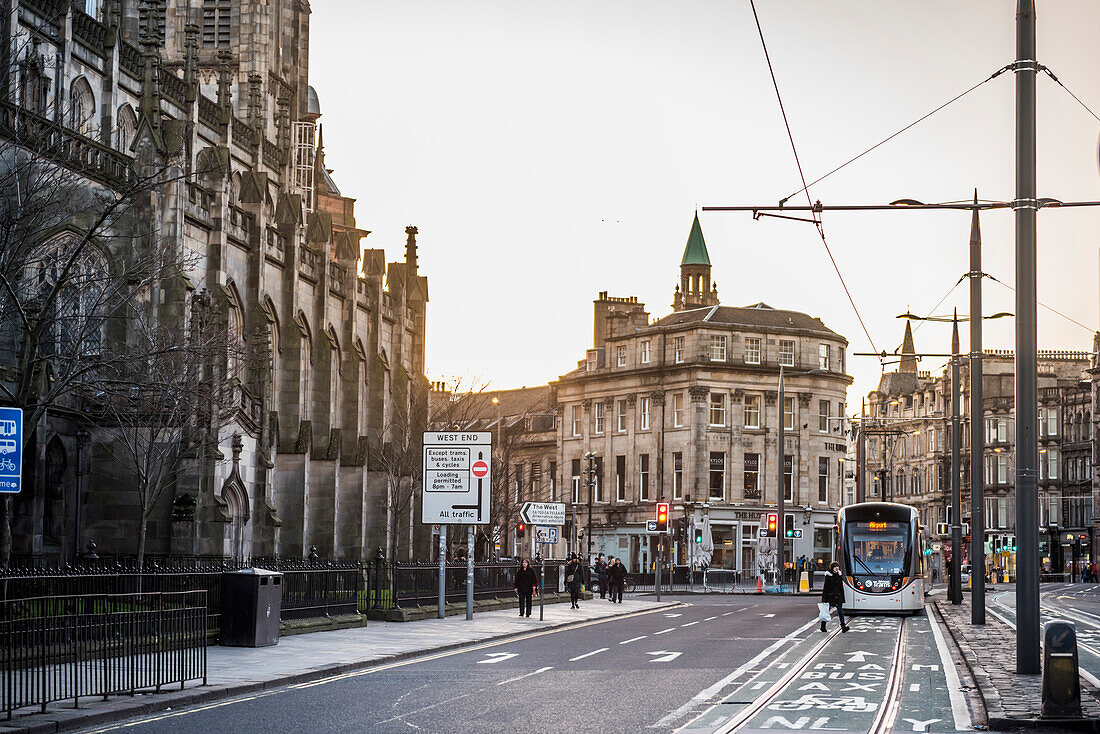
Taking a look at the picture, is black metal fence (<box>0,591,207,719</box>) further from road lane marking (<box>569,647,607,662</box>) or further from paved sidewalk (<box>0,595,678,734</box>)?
road lane marking (<box>569,647,607,662</box>)

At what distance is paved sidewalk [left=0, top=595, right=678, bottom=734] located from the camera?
1439 cm

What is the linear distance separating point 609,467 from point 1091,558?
43.3 meters

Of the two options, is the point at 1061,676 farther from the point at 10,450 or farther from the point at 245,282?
the point at 245,282

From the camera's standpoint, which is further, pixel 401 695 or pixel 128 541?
pixel 128 541

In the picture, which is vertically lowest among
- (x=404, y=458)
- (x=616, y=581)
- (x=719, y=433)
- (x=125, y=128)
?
(x=616, y=581)

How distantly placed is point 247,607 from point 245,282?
24.3 metres

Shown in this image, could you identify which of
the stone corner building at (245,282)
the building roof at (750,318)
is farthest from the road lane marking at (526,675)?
the building roof at (750,318)

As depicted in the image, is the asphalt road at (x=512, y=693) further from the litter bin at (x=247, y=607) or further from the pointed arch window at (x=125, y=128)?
the pointed arch window at (x=125, y=128)

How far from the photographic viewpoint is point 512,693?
55.7 feet

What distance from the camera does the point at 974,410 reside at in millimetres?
29672

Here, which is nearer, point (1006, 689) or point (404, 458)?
point (1006, 689)

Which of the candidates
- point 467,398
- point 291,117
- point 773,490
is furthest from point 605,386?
point 291,117

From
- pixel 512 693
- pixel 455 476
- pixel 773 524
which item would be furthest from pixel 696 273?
pixel 512 693

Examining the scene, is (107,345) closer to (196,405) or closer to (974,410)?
(196,405)
